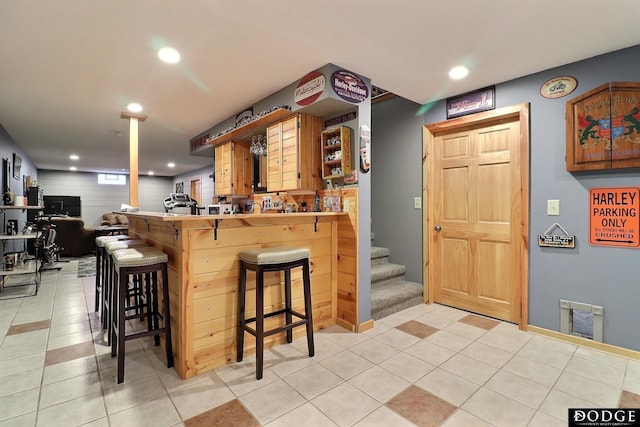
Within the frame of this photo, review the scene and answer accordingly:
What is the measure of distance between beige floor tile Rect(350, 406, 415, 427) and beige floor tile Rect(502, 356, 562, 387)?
1.02 meters

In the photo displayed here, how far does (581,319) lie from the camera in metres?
2.69

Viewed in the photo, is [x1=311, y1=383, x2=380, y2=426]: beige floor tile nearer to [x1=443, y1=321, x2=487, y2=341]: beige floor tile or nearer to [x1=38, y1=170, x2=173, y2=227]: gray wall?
[x1=443, y1=321, x2=487, y2=341]: beige floor tile

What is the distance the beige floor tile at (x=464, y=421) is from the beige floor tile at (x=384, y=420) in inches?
8.3

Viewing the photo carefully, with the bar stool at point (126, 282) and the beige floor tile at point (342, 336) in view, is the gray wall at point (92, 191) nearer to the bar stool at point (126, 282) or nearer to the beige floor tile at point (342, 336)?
the bar stool at point (126, 282)

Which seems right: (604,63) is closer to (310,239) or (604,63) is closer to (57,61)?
(310,239)

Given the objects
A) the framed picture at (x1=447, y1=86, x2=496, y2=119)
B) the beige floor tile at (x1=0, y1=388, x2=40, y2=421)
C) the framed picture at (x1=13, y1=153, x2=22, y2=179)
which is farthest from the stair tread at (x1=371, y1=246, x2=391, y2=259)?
the framed picture at (x1=13, y1=153, x2=22, y2=179)

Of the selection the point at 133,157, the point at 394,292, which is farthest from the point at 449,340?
the point at 133,157

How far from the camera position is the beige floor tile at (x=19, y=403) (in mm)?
1723

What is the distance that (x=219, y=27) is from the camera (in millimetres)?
2230

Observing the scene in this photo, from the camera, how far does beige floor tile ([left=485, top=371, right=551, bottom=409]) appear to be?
1853 millimetres

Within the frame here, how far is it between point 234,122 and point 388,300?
310 cm

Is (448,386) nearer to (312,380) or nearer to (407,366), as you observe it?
(407,366)

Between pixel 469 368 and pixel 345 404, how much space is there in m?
1.01

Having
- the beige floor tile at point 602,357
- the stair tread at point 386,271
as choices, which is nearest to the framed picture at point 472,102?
the stair tread at point 386,271
